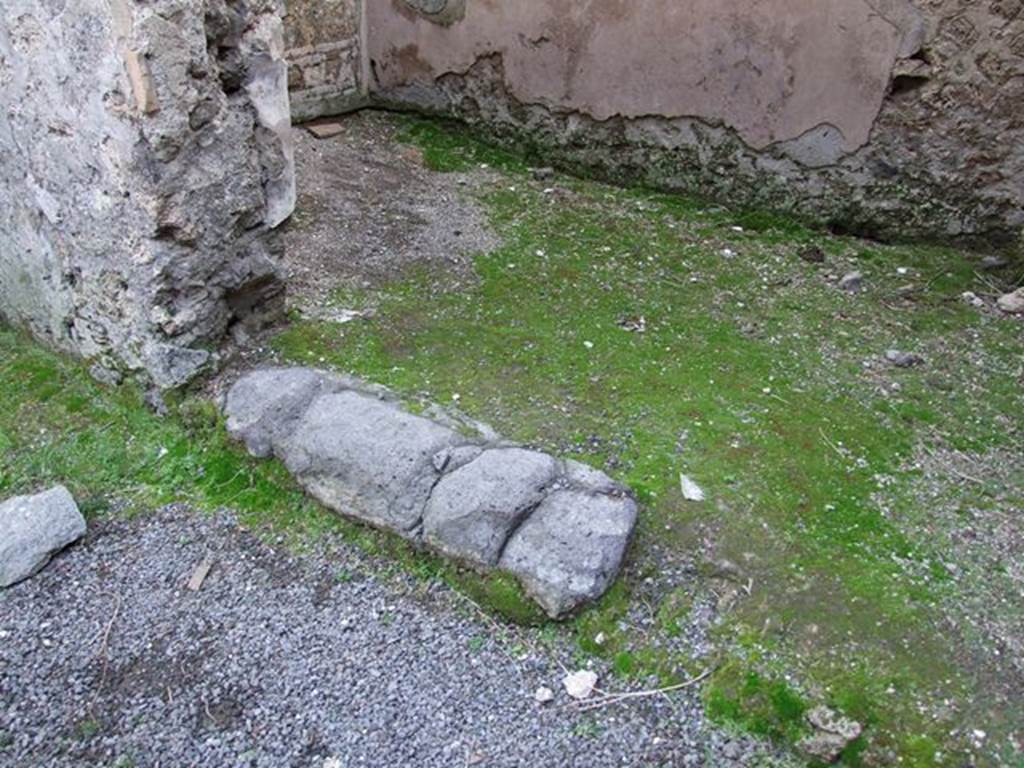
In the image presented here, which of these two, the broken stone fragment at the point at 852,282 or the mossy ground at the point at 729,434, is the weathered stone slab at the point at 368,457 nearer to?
the mossy ground at the point at 729,434

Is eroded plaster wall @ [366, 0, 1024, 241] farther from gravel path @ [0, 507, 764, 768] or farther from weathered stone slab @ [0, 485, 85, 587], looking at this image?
weathered stone slab @ [0, 485, 85, 587]

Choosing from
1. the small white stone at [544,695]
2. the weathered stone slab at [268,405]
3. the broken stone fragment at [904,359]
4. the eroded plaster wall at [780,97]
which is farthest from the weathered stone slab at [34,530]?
the eroded plaster wall at [780,97]

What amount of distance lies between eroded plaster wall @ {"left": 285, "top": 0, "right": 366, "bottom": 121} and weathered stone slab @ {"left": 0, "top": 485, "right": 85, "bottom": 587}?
3069 millimetres

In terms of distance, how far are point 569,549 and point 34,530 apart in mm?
1413

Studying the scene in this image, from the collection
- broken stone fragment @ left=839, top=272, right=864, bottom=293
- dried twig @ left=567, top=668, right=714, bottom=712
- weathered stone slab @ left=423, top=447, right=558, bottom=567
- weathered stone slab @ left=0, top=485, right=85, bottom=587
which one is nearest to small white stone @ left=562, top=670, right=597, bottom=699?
dried twig @ left=567, top=668, right=714, bottom=712

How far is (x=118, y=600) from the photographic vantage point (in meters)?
2.39

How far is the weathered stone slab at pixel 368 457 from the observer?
247cm

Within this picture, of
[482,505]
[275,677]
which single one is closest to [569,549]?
[482,505]

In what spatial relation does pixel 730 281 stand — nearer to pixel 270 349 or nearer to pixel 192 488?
pixel 270 349

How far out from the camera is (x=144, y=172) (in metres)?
2.53

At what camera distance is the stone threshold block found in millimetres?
2281

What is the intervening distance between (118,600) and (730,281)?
8.15 ft

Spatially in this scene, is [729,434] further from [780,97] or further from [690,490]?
[780,97]

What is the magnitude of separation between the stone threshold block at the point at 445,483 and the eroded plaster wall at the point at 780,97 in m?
2.28
